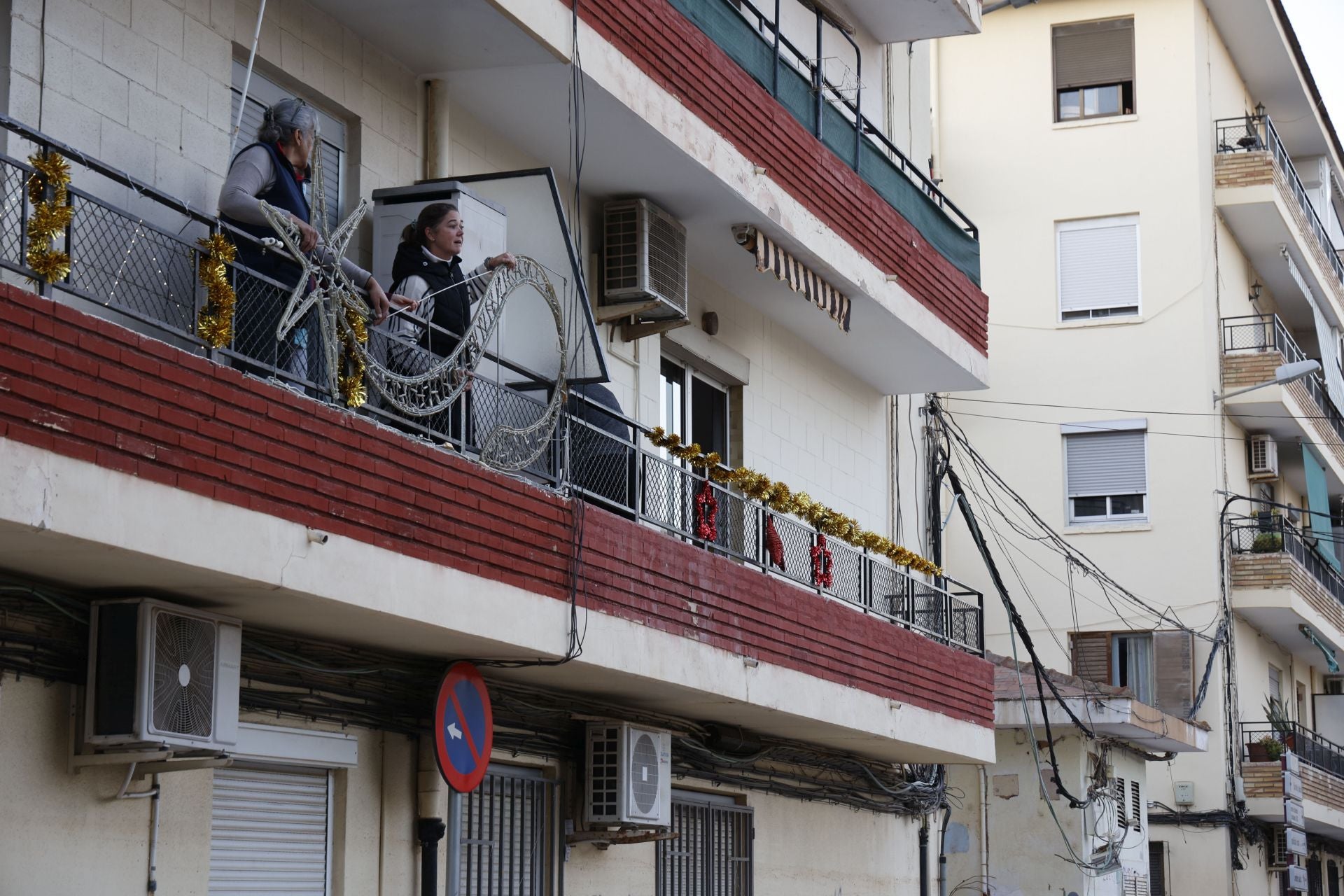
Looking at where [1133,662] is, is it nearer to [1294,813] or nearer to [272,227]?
[1294,813]

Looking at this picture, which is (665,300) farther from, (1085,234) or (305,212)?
(1085,234)

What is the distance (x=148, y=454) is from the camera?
7184 millimetres

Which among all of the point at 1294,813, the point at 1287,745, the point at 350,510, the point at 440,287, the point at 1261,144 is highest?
the point at 1261,144

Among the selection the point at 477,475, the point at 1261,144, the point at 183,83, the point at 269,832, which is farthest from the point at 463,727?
the point at 1261,144

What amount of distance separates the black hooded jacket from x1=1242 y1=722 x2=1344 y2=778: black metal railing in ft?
72.0

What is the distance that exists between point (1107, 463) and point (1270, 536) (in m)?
2.79

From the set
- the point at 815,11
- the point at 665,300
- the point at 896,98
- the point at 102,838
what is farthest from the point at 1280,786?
the point at 102,838

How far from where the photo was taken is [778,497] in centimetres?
1312

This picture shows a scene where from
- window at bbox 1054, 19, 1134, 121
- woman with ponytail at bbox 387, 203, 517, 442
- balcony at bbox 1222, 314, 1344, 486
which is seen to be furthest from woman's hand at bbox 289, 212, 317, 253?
window at bbox 1054, 19, 1134, 121

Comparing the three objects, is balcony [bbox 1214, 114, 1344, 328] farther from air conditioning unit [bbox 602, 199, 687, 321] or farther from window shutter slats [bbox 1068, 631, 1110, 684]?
air conditioning unit [bbox 602, 199, 687, 321]

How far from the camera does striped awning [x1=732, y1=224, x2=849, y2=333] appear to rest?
1388 centimetres

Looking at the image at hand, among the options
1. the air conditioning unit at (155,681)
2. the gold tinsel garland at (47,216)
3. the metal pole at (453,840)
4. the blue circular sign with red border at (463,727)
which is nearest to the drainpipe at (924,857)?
the metal pole at (453,840)

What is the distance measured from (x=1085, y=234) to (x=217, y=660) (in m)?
24.3

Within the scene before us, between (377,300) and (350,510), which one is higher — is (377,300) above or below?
above
